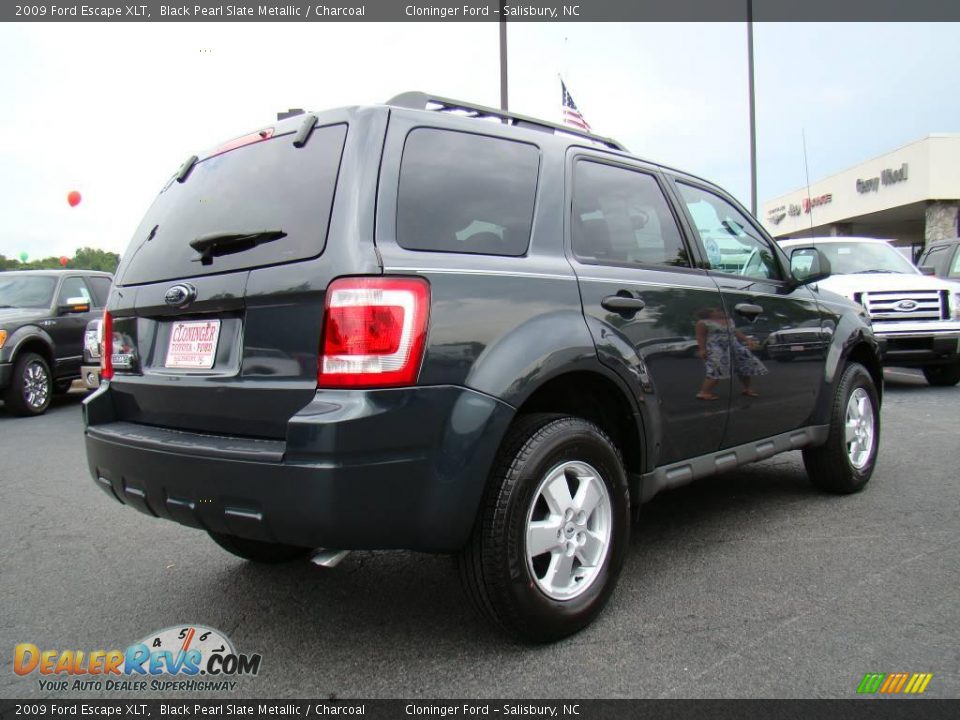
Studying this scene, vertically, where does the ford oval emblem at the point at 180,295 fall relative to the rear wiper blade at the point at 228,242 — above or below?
below

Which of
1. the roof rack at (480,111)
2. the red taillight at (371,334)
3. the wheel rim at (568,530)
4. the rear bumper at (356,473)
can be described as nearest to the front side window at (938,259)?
the roof rack at (480,111)

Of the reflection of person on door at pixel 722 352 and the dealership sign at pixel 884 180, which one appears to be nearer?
the reflection of person on door at pixel 722 352

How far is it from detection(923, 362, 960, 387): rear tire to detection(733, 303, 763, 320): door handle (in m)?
7.22

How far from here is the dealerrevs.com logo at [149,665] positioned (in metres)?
2.56

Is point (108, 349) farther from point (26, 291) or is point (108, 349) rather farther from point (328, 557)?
point (26, 291)

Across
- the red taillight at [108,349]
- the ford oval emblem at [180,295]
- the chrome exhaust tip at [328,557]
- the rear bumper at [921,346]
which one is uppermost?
the ford oval emblem at [180,295]

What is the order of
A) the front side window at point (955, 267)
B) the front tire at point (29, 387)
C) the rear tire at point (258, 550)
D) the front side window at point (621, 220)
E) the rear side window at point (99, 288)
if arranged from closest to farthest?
the front side window at point (621, 220)
the rear tire at point (258, 550)
the front tire at point (29, 387)
the rear side window at point (99, 288)
the front side window at point (955, 267)

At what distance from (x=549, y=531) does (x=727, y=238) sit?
214cm

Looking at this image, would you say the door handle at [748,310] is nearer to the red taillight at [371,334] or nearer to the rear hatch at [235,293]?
the red taillight at [371,334]

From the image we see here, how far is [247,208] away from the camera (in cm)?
271

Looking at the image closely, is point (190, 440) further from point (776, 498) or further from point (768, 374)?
point (776, 498)

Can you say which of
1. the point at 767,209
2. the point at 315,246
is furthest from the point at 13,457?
the point at 767,209

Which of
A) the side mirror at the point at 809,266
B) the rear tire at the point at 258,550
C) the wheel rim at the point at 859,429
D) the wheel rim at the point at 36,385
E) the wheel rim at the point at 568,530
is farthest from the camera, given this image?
the wheel rim at the point at 36,385

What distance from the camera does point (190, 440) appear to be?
2.57m
